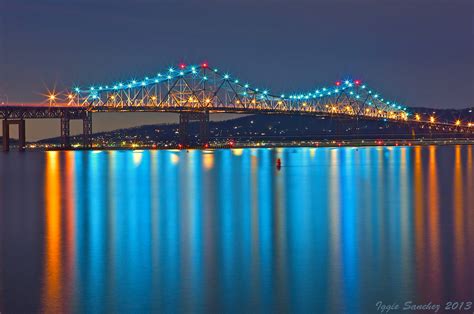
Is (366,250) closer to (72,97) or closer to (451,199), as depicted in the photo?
(451,199)

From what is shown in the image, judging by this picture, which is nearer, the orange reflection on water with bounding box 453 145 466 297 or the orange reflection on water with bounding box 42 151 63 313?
the orange reflection on water with bounding box 42 151 63 313

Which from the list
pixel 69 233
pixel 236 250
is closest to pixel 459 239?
pixel 236 250

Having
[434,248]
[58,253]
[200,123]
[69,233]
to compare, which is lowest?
[434,248]

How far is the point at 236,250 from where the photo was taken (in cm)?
1412

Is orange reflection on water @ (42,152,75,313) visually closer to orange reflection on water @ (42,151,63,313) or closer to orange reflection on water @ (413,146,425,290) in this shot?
orange reflection on water @ (42,151,63,313)

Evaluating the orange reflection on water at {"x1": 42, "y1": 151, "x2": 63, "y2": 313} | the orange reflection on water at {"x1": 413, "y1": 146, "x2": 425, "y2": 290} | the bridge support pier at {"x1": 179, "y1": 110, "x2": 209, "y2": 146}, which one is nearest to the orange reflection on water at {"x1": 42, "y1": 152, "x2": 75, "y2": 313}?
the orange reflection on water at {"x1": 42, "y1": 151, "x2": 63, "y2": 313}

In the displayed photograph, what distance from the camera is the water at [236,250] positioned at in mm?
10578

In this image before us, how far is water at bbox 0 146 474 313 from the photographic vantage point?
10.6m

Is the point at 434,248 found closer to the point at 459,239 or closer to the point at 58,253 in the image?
the point at 459,239

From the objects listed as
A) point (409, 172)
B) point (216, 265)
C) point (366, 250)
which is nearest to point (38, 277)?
point (216, 265)

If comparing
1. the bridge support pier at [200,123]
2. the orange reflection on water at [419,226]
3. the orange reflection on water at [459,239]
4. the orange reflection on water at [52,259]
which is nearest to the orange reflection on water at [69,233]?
the orange reflection on water at [52,259]

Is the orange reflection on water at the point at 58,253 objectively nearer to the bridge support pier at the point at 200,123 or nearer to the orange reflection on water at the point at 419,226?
the orange reflection on water at the point at 419,226

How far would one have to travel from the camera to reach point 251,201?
24.2 meters

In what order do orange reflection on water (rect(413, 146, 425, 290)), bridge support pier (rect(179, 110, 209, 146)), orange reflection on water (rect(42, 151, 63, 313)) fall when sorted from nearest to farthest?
orange reflection on water (rect(42, 151, 63, 313))
orange reflection on water (rect(413, 146, 425, 290))
bridge support pier (rect(179, 110, 209, 146))
